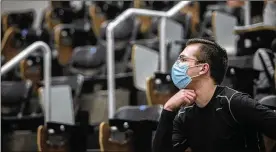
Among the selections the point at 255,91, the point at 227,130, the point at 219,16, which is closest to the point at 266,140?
the point at 227,130

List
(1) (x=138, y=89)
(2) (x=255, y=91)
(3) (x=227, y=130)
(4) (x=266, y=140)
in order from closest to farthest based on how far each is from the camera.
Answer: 1. (3) (x=227, y=130)
2. (4) (x=266, y=140)
3. (2) (x=255, y=91)
4. (1) (x=138, y=89)

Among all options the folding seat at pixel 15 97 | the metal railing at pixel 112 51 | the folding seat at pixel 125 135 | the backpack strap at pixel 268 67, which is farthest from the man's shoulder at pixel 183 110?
the folding seat at pixel 15 97

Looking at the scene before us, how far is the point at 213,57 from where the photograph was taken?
227 cm

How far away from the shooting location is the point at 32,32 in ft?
21.9

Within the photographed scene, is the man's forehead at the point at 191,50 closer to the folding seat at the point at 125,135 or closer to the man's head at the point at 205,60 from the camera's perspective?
the man's head at the point at 205,60

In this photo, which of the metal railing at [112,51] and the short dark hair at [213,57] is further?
the metal railing at [112,51]

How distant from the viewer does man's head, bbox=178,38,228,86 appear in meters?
2.28

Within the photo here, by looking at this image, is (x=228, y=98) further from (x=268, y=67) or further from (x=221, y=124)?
(x=268, y=67)

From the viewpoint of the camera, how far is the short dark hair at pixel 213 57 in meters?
2.28

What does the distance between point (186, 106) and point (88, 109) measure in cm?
259

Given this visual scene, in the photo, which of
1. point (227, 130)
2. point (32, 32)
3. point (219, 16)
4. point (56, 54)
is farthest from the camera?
point (32, 32)

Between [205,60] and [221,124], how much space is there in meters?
0.25

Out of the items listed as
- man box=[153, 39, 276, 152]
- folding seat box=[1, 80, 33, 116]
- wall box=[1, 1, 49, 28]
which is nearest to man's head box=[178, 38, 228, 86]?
man box=[153, 39, 276, 152]

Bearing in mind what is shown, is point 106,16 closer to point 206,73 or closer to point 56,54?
point 56,54
